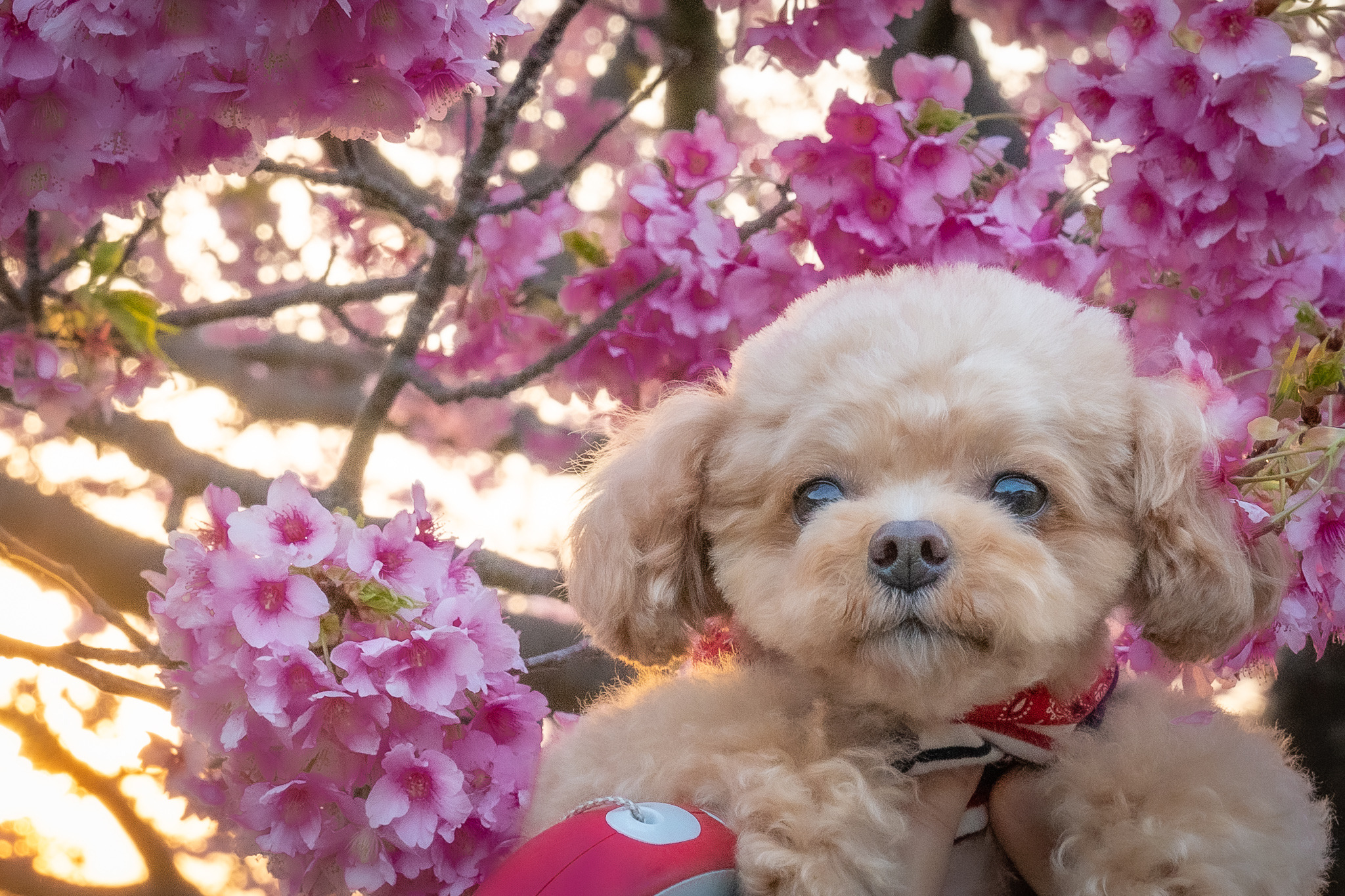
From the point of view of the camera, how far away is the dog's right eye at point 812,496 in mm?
1233

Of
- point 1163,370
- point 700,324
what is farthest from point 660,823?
point 700,324

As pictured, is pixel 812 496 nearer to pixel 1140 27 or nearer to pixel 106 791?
pixel 1140 27

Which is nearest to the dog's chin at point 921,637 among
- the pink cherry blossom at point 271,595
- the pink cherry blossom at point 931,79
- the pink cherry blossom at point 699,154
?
the pink cherry blossom at point 271,595

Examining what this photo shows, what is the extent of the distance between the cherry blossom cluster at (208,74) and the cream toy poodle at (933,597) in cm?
54

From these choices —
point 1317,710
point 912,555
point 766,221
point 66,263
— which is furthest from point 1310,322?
point 66,263

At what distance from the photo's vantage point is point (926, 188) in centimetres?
175

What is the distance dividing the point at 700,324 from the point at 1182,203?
874 mm

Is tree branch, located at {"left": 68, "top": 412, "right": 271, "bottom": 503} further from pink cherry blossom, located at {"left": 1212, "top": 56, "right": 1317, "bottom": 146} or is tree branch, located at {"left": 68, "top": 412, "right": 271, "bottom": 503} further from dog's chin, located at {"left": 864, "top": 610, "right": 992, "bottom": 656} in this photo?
pink cherry blossom, located at {"left": 1212, "top": 56, "right": 1317, "bottom": 146}

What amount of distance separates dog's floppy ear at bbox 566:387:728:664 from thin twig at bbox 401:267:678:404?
1.90 ft

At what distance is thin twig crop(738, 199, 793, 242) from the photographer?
6.66 feet

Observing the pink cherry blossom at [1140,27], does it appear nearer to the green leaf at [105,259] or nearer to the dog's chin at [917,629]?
the dog's chin at [917,629]

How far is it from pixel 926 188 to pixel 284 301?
1.34m

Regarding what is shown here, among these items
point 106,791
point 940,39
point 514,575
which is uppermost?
point 940,39

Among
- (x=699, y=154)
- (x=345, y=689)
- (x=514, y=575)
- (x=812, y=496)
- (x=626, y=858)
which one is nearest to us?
(x=626, y=858)
